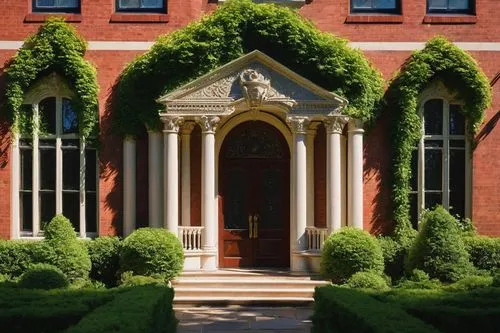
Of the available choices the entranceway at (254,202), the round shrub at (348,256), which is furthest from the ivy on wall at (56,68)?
the round shrub at (348,256)

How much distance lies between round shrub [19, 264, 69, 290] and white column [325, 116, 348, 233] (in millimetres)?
5757

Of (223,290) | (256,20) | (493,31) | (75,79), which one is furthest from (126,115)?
(493,31)

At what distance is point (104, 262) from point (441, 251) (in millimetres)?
7295

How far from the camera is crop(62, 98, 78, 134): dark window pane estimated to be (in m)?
17.3

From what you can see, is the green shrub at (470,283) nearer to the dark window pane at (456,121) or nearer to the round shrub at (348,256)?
the round shrub at (348,256)

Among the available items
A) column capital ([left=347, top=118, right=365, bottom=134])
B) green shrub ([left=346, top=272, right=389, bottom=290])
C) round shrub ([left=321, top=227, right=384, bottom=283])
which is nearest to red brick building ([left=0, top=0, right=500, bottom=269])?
column capital ([left=347, top=118, right=365, bottom=134])

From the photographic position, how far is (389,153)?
674 inches

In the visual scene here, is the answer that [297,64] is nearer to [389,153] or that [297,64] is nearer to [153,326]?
[389,153]

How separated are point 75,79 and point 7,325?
890 cm

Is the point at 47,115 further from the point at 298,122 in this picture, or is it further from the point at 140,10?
the point at 298,122

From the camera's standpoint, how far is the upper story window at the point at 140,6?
1739cm

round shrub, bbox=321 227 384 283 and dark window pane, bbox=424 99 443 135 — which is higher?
dark window pane, bbox=424 99 443 135

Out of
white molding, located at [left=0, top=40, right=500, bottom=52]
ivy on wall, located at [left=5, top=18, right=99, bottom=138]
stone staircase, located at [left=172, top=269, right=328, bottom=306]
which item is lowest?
stone staircase, located at [left=172, top=269, right=328, bottom=306]

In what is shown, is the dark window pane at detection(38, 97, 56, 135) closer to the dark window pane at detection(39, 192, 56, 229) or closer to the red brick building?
the red brick building
